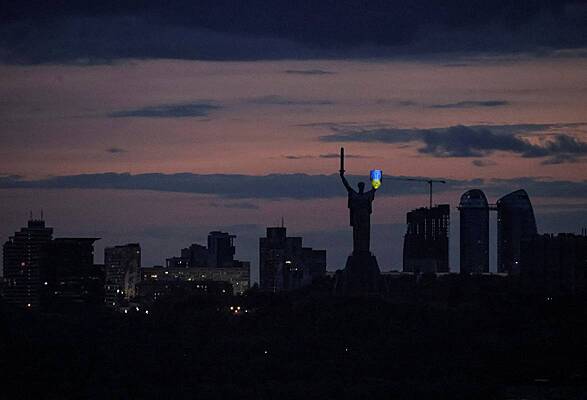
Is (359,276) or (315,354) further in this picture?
(359,276)

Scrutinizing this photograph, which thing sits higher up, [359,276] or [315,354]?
[359,276]

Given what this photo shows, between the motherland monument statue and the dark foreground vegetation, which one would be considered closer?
the dark foreground vegetation

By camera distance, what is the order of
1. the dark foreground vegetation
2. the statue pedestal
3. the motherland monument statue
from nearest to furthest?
the dark foreground vegetation < the motherland monument statue < the statue pedestal

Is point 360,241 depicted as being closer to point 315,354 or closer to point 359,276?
point 359,276

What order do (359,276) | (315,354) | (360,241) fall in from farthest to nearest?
1. (359,276)
2. (360,241)
3. (315,354)

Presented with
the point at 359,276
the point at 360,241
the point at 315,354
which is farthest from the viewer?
the point at 359,276

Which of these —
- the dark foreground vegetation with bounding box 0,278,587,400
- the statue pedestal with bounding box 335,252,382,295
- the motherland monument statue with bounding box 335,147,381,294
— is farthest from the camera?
the statue pedestal with bounding box 335,252,382,295

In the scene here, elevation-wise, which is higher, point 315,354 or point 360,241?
point 360,241

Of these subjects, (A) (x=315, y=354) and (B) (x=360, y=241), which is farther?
(B) (x=360, y=241)

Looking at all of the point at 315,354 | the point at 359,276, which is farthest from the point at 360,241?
the point at 315,354
